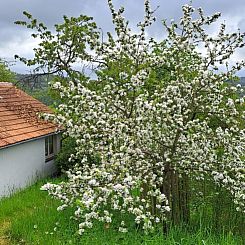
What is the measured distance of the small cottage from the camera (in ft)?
39.8

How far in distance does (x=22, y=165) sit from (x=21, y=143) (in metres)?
0.83

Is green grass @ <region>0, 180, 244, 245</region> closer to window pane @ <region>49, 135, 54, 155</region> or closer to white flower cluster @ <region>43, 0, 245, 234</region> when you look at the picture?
white flower cluster @ <region>43, 0, 245, 234</region>

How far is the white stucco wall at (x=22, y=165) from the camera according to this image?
39.3 ft

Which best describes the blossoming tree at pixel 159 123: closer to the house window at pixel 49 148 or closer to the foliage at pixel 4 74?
the house window at pixel 49 148

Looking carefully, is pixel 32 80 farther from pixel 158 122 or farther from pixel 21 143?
pixel 158 122

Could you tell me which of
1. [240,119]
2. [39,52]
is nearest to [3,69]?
[39,52]

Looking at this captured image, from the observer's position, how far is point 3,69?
31156 mm

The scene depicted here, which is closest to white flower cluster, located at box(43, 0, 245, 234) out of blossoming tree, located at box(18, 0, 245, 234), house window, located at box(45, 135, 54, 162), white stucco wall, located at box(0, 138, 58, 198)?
blossoming tree, located at box(18, 0, 245, 234)

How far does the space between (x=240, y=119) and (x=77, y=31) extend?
9140 mm

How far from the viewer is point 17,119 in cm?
1445

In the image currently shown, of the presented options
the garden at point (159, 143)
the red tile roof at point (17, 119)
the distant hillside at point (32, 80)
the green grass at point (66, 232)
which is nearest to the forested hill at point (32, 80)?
the distant hillside at point (32, 80)

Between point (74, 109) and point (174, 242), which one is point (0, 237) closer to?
point (74, 109)

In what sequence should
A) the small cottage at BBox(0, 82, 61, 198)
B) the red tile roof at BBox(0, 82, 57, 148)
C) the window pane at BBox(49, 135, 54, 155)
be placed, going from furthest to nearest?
the window pane at BBox(49, 135, 54, 155) < the red tile roof at BBox(0, 82, 57, 148) < the small cottage at BBox(0, 82, 61, 198)

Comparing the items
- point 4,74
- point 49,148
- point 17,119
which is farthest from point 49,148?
point 4,74
